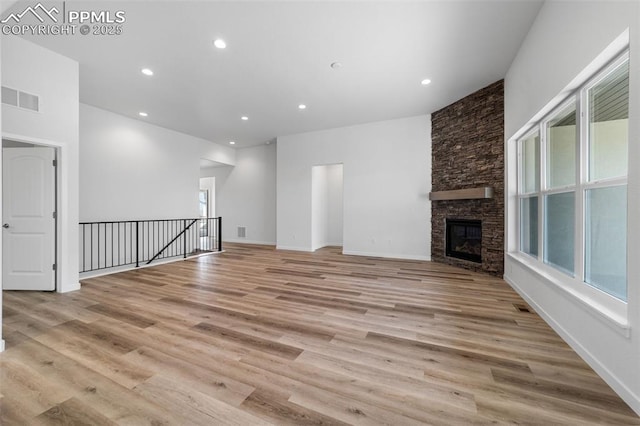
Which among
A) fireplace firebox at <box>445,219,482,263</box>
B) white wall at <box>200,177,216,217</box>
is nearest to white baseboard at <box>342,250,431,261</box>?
fireplace firebox at <box>445,219,482,263</box>

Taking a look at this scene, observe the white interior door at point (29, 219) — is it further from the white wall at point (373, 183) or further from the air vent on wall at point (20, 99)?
the white wall at point (373, 183)

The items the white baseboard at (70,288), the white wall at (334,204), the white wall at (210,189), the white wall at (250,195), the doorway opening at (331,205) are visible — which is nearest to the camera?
the white baseboard at (70,288)

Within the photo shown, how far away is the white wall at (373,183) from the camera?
19.6 feet

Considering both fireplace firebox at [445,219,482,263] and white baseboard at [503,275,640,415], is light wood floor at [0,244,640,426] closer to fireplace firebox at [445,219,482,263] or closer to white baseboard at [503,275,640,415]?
white baseboard at [503,275,640,415]

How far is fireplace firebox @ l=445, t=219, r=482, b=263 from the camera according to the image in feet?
15.9

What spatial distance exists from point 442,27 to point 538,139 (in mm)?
1893

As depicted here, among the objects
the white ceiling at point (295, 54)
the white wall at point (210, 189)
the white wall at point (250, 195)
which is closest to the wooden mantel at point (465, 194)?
the white ceiling at point (295, 54)

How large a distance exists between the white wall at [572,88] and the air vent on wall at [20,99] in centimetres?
591

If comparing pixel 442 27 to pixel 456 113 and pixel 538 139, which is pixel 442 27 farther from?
pixel 456 113

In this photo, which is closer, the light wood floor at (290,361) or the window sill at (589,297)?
the light wood floor at (290,361)

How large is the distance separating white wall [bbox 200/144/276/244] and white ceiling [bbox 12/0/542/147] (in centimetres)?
319

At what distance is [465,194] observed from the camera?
4.68 metres

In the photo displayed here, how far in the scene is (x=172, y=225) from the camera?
720 cm

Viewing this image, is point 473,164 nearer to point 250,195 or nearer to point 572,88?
point 572,88
